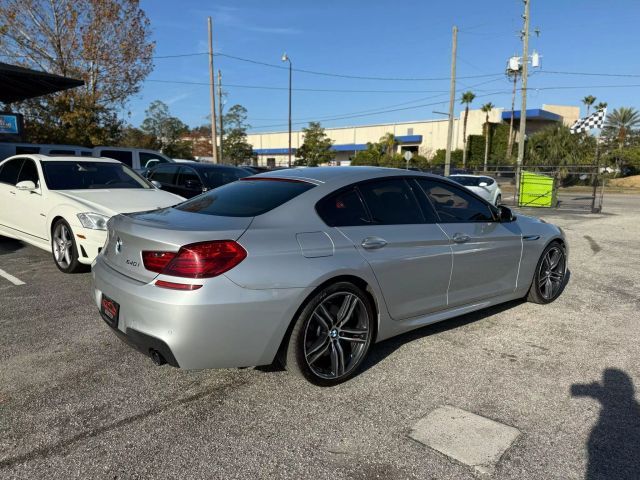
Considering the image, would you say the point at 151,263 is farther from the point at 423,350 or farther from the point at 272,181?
the point at 423,350

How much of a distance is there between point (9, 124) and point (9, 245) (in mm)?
11509

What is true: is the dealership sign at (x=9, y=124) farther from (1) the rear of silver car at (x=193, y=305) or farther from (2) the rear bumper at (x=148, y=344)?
(2) the rear bumper at (x=148, y=344)

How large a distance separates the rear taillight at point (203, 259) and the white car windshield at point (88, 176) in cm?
463

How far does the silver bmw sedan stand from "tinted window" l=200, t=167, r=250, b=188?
620 cm

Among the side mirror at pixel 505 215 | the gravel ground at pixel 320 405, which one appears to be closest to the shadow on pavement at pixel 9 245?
the gravel ground at pixel 320 405

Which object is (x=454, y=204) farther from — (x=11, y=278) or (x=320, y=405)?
(x=11, y=278)

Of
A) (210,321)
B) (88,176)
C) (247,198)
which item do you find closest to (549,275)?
(247,198)

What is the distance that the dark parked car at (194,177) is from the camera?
995 centimetres

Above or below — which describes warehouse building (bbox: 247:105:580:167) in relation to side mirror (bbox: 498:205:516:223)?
above

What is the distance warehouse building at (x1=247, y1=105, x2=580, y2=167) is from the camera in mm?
62688

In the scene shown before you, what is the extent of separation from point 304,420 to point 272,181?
1.85 metres

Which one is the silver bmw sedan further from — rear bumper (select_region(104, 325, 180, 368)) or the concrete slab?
the concrete slab

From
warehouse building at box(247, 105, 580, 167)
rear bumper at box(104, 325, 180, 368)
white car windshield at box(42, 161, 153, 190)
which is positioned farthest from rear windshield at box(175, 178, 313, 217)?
warehouse building at box(247, 105, 580, 167)

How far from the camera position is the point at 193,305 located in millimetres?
2744
